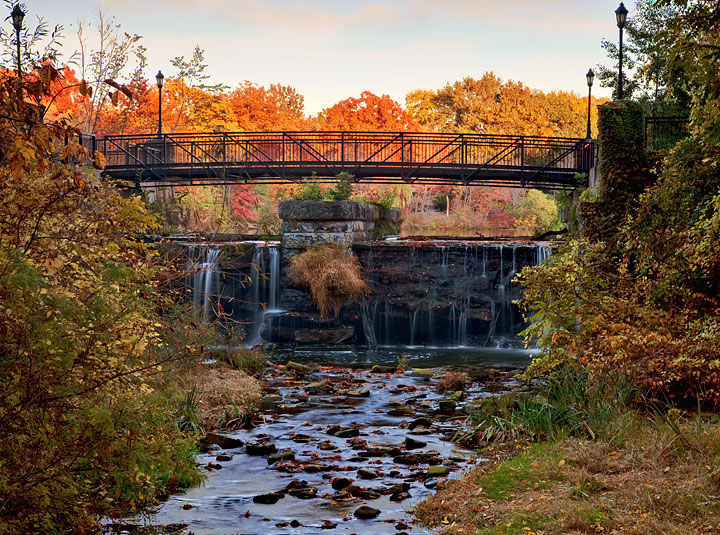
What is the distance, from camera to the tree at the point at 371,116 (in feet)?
158

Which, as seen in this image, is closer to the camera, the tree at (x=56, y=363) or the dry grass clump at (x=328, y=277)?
the tree at (x=56, y=363)

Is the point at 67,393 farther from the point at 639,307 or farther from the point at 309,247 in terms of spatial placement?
the point at 309,247

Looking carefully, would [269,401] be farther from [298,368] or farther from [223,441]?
[298,368]

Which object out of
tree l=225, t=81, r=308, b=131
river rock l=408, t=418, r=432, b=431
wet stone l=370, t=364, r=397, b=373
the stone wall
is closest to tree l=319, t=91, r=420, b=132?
tree l=225, t=81, r=308, b=131

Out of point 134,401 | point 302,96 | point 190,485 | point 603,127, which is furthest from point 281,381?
point 302,96

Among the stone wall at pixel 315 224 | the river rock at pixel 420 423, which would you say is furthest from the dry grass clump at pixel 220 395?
the stone wall at pixel 315 224

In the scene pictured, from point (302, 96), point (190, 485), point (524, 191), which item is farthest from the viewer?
point (302, 96)

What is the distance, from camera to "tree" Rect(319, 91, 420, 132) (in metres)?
48.2

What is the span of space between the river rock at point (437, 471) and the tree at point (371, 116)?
41.4 m

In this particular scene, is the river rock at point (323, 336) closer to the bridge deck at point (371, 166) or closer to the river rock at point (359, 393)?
the river rock at point (359, 393)

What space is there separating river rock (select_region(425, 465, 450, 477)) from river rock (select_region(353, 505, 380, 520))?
1.14 metres

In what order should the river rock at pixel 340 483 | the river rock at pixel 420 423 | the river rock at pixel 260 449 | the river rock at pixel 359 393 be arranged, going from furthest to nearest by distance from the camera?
the river rock at pixel 359 393 → the river rock at pixel 420 423 → the river rock at pixel 260 449 → the river rock at pixel 340 483

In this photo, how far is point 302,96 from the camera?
2110 inches

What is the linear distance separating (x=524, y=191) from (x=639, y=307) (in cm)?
3304
